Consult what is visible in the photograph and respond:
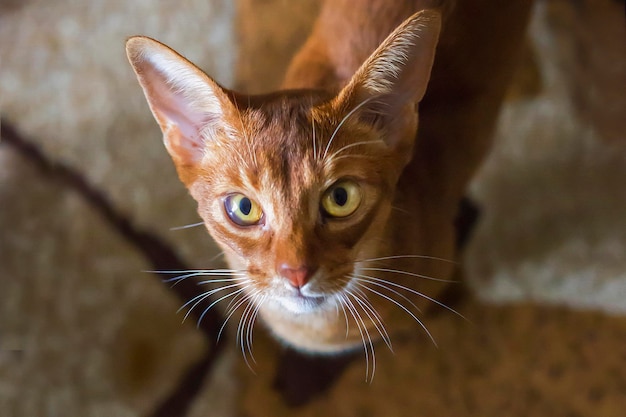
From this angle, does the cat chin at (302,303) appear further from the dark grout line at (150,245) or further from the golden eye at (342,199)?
the dark grout line at (150,245)

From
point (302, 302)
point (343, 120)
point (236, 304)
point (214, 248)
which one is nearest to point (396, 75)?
point (343, 120)

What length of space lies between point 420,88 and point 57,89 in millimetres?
1081

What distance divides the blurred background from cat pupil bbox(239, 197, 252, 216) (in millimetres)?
591

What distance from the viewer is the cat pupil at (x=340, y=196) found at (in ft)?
2.72

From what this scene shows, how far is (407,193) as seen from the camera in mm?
1021

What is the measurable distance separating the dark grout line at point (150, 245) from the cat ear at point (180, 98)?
1.86ft

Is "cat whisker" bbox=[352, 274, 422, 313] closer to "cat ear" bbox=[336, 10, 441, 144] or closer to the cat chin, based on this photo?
the cat chin

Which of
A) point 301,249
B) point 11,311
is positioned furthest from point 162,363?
point 301,249

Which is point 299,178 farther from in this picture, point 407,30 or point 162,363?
point 162,363

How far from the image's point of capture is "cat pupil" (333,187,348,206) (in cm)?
83

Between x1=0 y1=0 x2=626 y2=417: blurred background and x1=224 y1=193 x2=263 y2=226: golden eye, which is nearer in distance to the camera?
x1=224 y1=193 x2=263 y2=226: golden eye

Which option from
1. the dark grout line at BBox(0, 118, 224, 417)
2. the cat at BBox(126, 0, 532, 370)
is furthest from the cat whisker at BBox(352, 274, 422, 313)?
the dark grout line at BBox(0, 118, 224, 417)

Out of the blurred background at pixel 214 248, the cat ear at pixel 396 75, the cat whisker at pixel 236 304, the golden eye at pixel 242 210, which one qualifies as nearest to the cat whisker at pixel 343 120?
the cat ear at pixel 396 75

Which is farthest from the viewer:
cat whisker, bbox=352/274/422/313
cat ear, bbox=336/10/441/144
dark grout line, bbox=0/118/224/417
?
dark grout line, bbox=0/118/224/417
